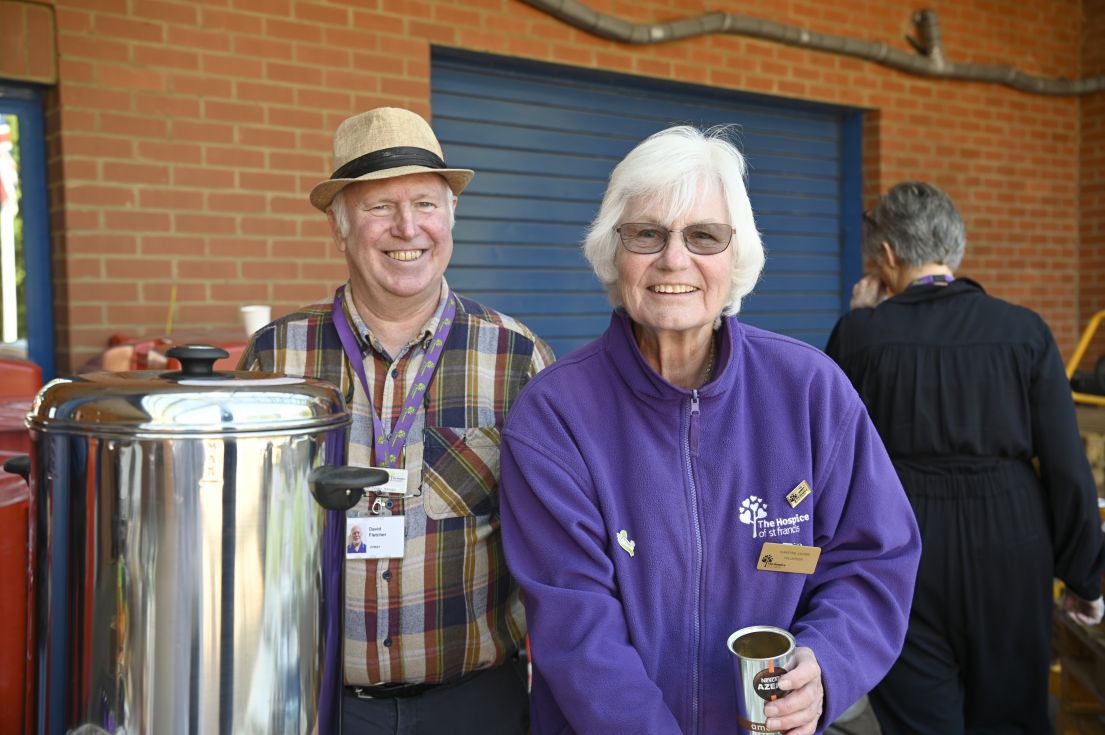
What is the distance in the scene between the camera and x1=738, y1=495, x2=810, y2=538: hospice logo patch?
171cm

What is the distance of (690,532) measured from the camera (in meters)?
1.70

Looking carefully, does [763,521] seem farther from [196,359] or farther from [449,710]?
[196,359]

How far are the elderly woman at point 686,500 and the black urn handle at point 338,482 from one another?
0.37 meters

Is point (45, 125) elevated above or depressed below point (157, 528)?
above

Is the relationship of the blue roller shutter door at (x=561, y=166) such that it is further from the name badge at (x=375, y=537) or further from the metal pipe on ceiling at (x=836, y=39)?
the name badge at (x=375, y=537)

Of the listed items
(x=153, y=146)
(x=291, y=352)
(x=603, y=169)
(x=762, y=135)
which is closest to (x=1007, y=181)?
(x=762, y=135)

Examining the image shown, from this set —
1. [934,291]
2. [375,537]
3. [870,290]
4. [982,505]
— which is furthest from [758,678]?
[870,290]

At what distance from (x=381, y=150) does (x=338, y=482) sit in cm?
91

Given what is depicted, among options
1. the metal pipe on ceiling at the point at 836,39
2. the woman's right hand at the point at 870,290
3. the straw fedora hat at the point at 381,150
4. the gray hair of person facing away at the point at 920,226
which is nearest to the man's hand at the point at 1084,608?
the gray hair of person facing away at the point at 920,226

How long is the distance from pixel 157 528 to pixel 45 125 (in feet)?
9.70

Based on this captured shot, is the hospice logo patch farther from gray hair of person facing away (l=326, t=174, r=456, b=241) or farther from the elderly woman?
gray hair of person facing away (l=326, t=174, r=456, b=241)

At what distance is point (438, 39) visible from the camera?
4.48m

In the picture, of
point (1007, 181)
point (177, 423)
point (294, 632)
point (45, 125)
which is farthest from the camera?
point (1007, 181)

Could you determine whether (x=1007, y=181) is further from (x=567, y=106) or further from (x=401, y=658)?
(x=401, y=658)
